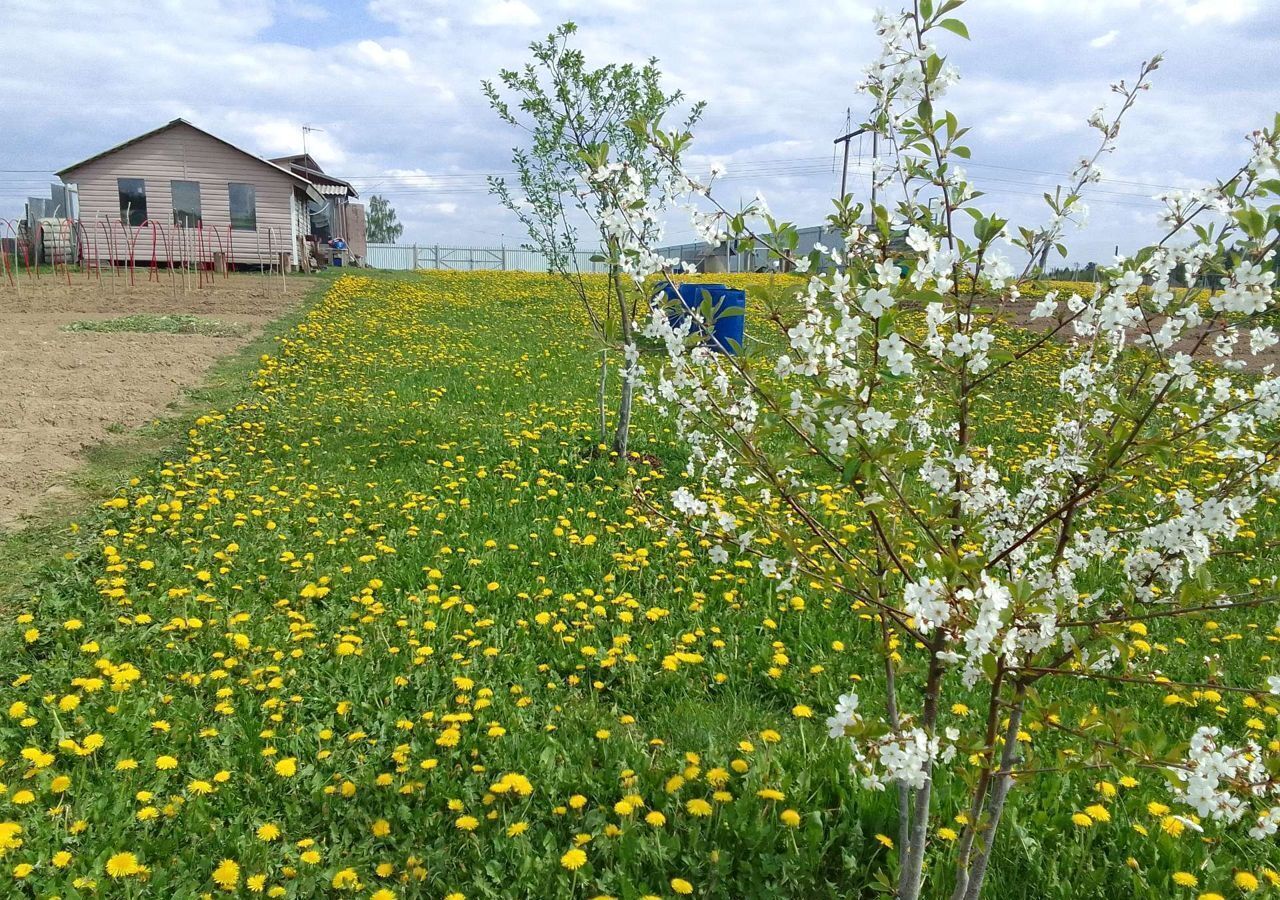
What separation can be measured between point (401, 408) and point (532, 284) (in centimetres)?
1703

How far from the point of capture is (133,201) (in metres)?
25.6

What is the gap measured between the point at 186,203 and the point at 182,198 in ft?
0.57

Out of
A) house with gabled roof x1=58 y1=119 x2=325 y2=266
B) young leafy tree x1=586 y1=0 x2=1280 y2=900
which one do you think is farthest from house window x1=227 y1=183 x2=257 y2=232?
young leafy tree x1=586 y1=0 x2=1280 y2=900

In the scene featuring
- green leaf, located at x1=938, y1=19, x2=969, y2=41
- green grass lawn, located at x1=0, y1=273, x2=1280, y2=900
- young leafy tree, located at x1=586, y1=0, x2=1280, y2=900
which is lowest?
green grass lawn, located at x1=0, y1=273, x2=1280, y2=900

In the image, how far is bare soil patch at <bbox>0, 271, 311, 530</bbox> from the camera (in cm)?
630

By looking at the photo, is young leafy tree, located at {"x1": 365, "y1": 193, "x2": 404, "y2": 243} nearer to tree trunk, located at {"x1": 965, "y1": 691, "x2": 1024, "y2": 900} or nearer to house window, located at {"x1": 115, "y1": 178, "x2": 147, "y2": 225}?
house window, located at {"x1": 115, "y1": 178, "x2": 147, "y2": 225}

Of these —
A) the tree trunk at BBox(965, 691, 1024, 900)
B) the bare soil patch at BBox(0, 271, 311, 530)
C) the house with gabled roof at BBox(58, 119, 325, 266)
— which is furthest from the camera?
the house with gabled roof at BBox(58, 119, 325, 266)

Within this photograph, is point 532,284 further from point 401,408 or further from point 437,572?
point 437,572

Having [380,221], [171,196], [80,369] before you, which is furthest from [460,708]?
[380,221]

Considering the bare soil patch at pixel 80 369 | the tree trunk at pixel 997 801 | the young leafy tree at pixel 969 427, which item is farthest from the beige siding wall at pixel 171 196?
the tree trunk at pixel 997 801

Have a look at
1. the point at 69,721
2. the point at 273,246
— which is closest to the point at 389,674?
the point at 69,721

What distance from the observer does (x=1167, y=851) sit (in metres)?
2.53

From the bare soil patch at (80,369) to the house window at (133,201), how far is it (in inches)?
282

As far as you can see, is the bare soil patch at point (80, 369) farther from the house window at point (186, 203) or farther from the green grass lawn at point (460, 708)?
the house window at point (186, 203)
